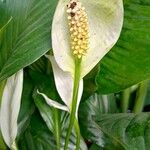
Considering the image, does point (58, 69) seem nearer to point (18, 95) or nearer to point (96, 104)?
point (18, 95)

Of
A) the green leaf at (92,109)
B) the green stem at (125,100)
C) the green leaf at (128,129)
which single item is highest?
the green leaf at (128,129)

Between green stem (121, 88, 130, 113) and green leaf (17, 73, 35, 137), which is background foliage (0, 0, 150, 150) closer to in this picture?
green leaf (17, 73, 35, 137)

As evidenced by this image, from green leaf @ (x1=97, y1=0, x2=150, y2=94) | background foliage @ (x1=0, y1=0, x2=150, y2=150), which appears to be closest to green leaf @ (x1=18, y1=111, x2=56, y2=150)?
background foliage @ (x1=0, y1=0, x2=150, y2=150)

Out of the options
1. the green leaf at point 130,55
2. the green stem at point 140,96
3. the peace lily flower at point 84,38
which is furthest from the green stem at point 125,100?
the peace lily flower at point 84,38

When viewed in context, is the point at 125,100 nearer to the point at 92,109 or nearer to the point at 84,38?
the point at 92,109

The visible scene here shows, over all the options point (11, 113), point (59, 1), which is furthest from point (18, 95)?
point (59, 1)

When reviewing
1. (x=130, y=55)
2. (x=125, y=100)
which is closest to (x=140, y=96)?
(x=125, y=100)

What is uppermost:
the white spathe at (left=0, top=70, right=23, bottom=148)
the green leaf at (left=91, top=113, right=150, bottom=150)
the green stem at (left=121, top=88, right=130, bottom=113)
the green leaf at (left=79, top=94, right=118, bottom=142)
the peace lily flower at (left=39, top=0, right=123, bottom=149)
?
the peace lily flower at (left=39, top=0, right=123, bottom=149)

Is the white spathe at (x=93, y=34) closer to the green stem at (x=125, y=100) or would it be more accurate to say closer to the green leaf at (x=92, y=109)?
the green leaf at (x=92, y=109)

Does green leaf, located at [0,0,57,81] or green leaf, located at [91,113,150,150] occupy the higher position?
green leaf, located at [0,0,57,81]
